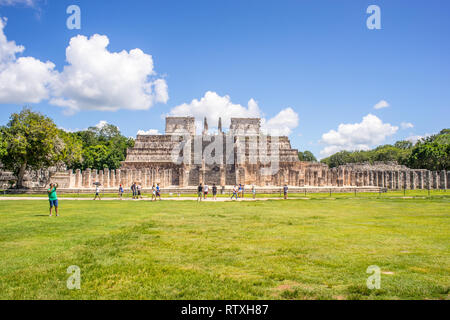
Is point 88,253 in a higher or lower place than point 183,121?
lower

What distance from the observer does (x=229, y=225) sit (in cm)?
1210

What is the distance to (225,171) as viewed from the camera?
185 feet

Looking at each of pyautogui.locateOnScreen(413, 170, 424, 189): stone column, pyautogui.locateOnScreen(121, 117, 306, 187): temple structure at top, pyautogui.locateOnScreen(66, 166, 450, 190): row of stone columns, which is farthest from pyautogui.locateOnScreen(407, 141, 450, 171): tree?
pyautogui.locateOnScreen(121, 117, 306, 187): temple structure at top

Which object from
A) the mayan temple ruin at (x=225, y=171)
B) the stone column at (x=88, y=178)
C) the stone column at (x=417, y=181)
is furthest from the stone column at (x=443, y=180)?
the stone column at (x=88, y=178)

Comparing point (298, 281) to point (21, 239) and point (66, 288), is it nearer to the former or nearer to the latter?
point (66, 288)

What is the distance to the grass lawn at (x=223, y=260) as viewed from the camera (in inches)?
203

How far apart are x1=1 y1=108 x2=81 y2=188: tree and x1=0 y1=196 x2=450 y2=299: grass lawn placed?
31.9 metres

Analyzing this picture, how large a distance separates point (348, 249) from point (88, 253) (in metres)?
6.22

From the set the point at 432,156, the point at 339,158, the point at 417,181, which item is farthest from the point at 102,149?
the point at 339,158

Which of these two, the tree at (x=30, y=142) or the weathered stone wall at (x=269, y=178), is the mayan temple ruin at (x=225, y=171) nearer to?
the weathered stone wall at (x=269, y=178)

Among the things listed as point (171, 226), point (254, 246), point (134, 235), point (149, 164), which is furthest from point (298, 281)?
point (149, 164)

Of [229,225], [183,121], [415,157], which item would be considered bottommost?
[229,225]

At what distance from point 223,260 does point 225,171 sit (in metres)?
49.5

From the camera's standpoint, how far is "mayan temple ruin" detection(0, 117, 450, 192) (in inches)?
1978
